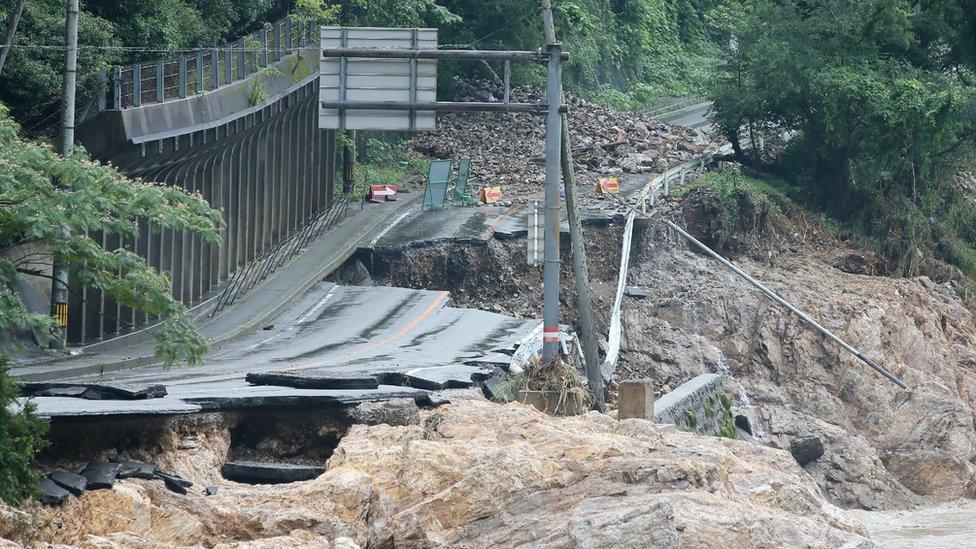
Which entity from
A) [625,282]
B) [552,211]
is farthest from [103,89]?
[625,282]

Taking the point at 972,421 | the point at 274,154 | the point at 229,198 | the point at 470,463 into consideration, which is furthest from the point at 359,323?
the point at 470,463

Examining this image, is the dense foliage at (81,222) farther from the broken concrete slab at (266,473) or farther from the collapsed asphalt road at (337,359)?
the broken concrete slab at (266,473)

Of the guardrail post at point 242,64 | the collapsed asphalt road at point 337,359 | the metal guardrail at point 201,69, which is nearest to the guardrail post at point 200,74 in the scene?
the metal guardrail at point 201,69

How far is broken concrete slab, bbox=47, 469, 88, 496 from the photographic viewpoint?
11.9 metres

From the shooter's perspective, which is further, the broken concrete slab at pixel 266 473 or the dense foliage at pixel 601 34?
the dense foliage at pixel 601 34

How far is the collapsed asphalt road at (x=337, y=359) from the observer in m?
16.2

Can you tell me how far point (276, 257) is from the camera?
3788cm

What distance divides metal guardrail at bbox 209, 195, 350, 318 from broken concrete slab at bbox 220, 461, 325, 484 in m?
18.0

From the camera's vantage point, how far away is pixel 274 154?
130 feet

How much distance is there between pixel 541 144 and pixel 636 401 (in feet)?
96.0

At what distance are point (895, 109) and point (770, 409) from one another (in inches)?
529

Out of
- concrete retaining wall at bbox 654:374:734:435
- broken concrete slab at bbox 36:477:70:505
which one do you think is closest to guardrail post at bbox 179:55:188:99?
concrete retaining wall at bbox 654:374:734:435

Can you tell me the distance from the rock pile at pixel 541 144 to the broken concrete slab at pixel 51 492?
33018 millimetres

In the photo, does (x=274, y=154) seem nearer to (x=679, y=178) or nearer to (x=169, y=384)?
(x=679, y=178)
